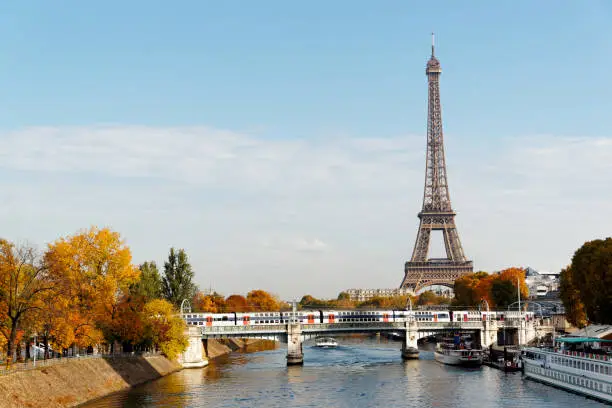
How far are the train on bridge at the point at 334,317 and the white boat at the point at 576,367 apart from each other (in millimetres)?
35958

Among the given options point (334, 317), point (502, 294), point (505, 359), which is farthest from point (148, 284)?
point (502, 294)

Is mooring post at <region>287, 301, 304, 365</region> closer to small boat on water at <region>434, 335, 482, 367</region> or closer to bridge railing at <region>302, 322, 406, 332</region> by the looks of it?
bridge railing at <region>302, 322, 406, 332</region>

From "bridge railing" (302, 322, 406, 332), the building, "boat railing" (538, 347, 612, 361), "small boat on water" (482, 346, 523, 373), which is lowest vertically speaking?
"small boat on water" (482, 346, 523, 373)

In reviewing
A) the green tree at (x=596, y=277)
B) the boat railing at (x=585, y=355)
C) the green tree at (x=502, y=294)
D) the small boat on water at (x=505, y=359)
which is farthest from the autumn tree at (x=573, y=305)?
the green tree at (x=502, y=294)

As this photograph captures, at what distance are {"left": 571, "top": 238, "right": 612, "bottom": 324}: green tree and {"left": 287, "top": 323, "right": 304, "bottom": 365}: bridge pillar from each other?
42061mm

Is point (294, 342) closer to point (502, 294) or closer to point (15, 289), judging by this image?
point (15, 289)

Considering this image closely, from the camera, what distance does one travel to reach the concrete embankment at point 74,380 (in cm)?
6314

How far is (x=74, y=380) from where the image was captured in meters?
75.3

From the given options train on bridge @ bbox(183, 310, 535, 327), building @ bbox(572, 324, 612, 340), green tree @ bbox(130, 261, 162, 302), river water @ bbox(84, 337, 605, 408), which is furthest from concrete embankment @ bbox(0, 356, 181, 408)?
building @ bbox(572, 324, 612, 340)

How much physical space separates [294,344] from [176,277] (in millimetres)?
24591

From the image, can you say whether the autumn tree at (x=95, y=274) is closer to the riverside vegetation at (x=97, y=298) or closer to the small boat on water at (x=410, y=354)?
the riverside vegetation at (x=97, y=298)

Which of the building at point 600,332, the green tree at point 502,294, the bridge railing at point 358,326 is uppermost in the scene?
the green tree at point 502,294

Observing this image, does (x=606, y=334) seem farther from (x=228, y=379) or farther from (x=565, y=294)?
(x=228, y=379)

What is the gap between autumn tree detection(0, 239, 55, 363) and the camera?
69750 millimetres
